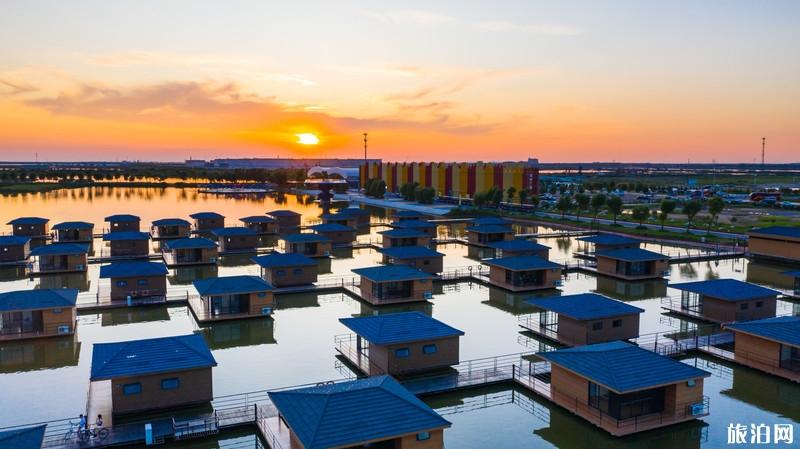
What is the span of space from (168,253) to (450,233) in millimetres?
32953

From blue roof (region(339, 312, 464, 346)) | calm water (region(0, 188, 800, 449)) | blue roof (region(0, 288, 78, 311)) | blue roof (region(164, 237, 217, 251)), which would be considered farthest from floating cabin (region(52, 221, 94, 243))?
blue roof (region(339, 312, 464, 346))

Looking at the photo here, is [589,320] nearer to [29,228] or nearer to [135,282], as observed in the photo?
[135,282]

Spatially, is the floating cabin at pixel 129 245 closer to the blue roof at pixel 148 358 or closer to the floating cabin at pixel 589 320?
the blue roof at pixel 148 358

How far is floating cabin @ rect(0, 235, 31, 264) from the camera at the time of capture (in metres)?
50.3

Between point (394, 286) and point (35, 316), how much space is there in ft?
64.9

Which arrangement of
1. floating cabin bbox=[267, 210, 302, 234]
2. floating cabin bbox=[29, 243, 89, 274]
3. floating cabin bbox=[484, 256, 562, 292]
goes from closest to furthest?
floating cabin bbox=[484, 256, 562, 292]
floating cabin bbox=[29, 243, 89, 274]
floating cabin bbox=[267, 210, 302, 234]

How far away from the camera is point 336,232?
62.1 meters

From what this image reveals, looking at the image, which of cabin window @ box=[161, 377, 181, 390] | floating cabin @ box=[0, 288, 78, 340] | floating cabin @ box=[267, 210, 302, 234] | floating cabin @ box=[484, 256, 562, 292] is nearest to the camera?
cabin window @ box=[161, 377, 181, 390]

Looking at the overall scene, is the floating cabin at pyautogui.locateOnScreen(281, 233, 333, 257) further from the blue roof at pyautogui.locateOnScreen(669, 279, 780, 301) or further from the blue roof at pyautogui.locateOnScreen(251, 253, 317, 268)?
the blue roof at pyautogui.locateOnScreen(669, 279, 780, 301)

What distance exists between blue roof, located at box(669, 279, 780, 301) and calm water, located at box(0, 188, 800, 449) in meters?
2.11

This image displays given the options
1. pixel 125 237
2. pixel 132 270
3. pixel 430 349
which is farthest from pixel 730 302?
pixel 125 237

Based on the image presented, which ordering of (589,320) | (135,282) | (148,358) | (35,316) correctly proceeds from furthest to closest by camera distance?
(135,282), (35,316), (589,320), (148,358)

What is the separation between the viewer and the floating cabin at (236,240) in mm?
58062

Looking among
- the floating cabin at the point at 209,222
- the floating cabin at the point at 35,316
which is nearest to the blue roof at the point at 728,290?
the floating cabin at the point at 35,316
